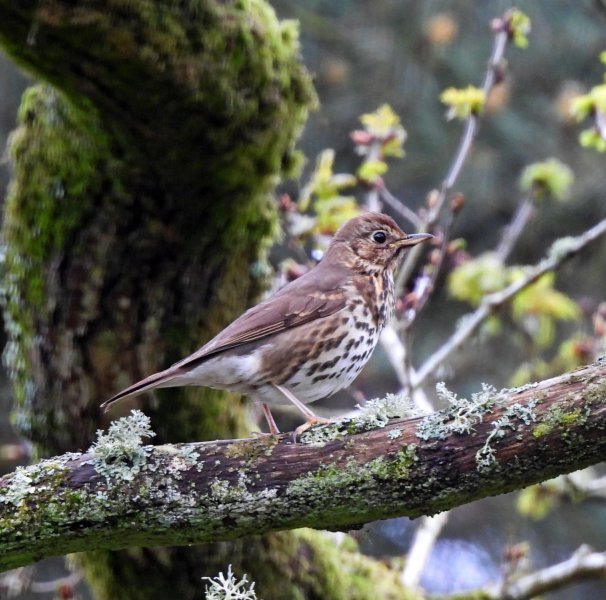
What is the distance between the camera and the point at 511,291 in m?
4.93

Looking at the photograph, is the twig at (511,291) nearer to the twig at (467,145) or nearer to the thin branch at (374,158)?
the twig at (467,145)

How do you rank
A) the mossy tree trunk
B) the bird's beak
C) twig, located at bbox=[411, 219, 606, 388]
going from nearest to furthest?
the mossy tree trunk
the bird's beak
twig, located at bbox=[411, 219, 606, 388]

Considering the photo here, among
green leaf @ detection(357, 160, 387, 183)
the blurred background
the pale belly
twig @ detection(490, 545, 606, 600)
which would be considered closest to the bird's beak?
the pale belly

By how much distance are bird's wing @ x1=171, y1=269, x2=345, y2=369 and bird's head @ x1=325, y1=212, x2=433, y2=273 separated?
0.87 feet

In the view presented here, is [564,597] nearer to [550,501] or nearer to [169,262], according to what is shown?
[550,501]

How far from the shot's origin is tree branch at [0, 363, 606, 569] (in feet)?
9.25

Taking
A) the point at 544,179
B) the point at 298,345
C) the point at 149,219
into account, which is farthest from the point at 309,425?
the point at 544,179

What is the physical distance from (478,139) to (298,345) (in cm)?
446

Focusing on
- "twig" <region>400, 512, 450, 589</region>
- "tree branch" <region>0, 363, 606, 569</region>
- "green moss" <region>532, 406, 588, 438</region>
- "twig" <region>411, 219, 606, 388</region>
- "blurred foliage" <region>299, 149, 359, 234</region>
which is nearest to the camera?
"green moss" <region>532, 406, 588, 438</region>

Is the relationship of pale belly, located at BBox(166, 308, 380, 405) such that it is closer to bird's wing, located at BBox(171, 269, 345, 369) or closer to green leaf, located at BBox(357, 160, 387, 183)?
bird's wing, located at BBox(171, 269, 345, 369)

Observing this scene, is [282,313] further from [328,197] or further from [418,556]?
[418,556]

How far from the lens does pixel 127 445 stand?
309cm

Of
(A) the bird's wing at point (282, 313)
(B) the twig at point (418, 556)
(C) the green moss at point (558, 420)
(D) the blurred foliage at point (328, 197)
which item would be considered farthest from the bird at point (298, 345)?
(B) the twig at point (418, 556)

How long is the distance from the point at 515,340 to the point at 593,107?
3.48 m
